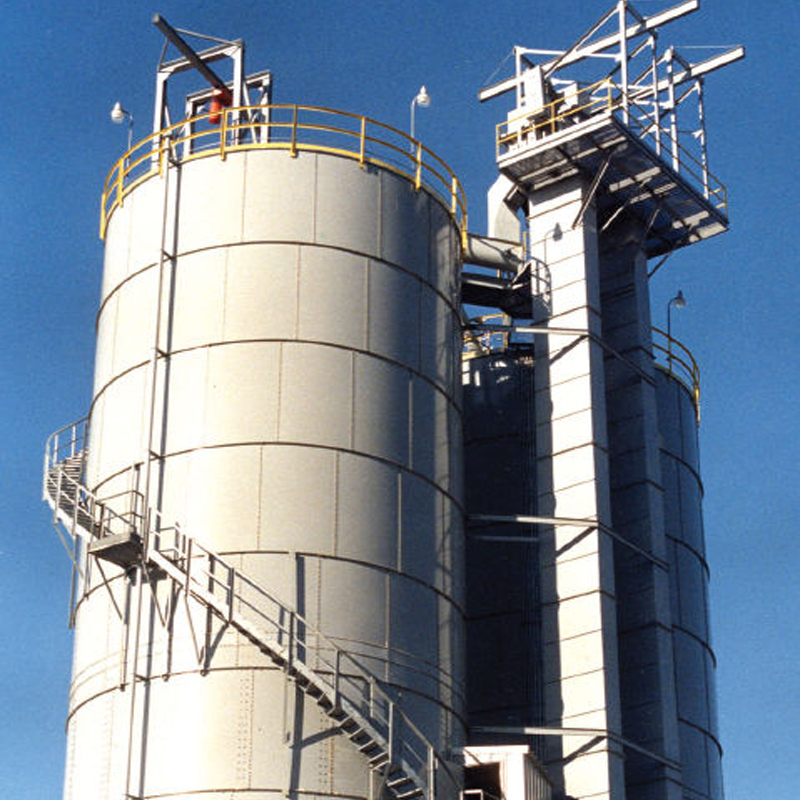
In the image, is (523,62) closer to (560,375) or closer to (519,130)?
(519,130)

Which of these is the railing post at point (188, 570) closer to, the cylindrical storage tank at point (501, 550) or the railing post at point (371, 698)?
the railing post at point (371, 698)

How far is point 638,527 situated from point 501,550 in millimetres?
3493

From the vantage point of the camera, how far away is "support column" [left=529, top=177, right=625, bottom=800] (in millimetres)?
33375

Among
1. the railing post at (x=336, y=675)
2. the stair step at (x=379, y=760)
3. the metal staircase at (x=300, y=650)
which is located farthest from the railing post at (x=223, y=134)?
the stair step at (x=379, y=760)

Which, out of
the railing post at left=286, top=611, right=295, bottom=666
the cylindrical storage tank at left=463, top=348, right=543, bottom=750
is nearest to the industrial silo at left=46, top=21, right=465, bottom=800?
the railing post at left=286, top=611, right=295, bottom=666

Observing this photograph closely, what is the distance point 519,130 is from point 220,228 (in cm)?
908

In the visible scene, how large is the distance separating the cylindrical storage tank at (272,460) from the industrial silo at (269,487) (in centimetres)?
4

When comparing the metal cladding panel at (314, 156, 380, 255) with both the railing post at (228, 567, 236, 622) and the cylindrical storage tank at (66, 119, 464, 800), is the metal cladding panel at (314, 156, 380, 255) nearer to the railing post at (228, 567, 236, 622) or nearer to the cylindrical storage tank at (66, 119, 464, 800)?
the cylindrical storage tank at (66, 119, 464, 800)

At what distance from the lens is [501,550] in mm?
39125

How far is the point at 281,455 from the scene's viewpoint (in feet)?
101

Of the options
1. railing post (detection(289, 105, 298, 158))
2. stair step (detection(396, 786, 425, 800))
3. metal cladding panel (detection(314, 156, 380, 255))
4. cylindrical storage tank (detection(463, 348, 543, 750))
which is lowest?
stair step (detection(396, 786, 425, 800))

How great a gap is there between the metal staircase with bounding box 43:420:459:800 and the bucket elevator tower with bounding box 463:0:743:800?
355cm

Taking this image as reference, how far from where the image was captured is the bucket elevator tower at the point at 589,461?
34.5 m

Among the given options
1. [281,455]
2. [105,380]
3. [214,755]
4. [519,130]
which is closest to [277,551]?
[281,455]
